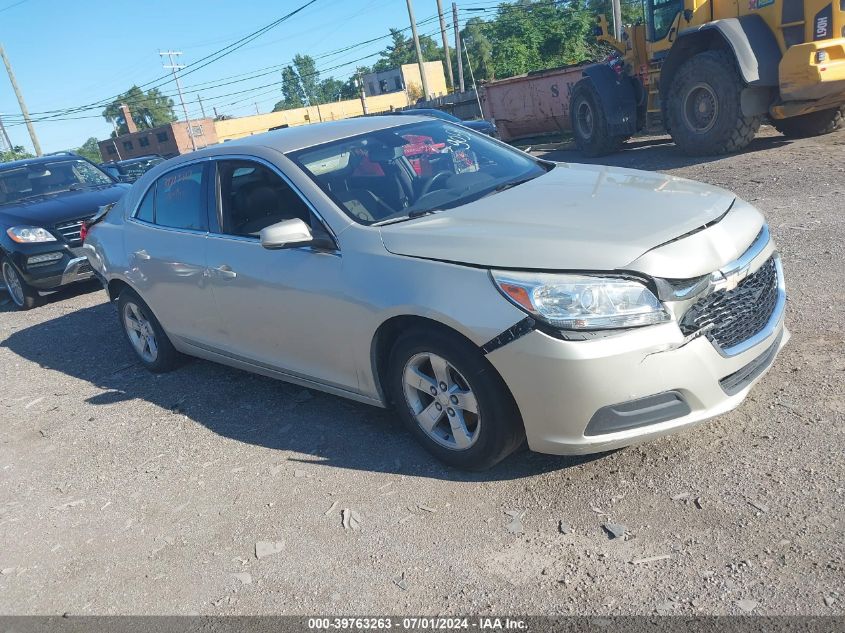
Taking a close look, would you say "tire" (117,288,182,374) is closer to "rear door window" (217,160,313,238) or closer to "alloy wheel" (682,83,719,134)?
"rear door window" (217,160,313,238)

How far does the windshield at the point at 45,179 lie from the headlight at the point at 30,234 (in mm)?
1107

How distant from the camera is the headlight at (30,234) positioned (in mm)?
8891

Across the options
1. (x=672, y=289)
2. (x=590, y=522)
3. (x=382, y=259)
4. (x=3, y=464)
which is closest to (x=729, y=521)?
(x=590, y=522)

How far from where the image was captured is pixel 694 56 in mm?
10812

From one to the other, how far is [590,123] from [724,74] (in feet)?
11.7

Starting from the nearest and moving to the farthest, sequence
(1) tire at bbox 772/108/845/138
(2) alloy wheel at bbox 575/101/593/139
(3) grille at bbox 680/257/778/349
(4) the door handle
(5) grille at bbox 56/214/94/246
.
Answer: (3) grille at bbox 680/257/778/349 → (4) the door handle → (5) grille at bbox 56/214/94/246 → (1) tire at bbox 772/108/845/138 → (2) alloy wheel at bbox 575/101/593/139

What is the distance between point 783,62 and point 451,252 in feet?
26.1

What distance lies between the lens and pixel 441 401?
11.6 feet

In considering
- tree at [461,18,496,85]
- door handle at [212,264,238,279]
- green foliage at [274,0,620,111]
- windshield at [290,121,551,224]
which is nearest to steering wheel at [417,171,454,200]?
windshield at [290,121,551,224]

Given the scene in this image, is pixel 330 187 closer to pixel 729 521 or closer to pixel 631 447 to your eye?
pixel 631 447

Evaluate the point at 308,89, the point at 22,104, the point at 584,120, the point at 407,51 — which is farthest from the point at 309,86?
the point at 584,120

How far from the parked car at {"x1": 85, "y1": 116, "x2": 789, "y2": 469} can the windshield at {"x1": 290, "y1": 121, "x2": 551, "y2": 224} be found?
0.02 m

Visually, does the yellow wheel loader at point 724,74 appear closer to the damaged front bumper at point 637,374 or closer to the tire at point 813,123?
the tire at point 813,123

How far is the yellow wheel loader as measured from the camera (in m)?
9.14
